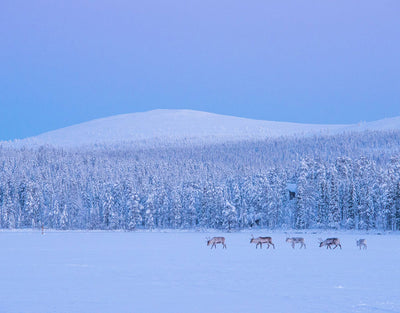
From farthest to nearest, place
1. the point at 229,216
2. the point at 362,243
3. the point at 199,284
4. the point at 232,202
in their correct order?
1. the point at 232,202
2. the point at 229,216
3. the point at 362,243
4. the point at 199,284

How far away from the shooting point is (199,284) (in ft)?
72.7

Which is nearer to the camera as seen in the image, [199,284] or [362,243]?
[199,284]

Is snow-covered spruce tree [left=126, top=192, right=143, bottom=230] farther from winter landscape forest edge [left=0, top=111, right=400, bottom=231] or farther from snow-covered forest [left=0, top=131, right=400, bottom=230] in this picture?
snow-covered forest [left=0, top=131, right=400, bottom=230]

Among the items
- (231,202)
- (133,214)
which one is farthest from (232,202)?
(133,214)

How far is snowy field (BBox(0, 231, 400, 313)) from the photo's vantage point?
56.5 ft

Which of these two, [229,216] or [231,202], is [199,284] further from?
[231,202]

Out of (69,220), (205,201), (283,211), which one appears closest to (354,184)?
(283,211)

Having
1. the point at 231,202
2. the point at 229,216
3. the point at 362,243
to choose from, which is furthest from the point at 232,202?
the point at 362,243

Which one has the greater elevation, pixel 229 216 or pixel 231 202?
pixel 231 202

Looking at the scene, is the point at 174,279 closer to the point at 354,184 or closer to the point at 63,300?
the point at 63,300

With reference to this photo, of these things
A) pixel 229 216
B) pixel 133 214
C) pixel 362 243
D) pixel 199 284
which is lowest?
pixel 362 243

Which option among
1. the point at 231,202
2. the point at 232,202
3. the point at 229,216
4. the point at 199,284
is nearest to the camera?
the point at 199,284

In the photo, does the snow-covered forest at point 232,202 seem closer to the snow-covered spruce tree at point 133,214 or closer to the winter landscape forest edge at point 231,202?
the winter landscape forest edge at point 231,202

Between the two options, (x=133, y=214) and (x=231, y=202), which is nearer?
(x=133, y=214)
